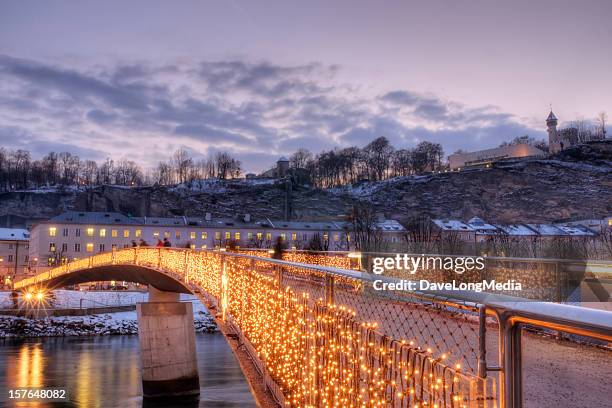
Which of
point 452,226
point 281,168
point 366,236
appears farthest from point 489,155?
point 366,236

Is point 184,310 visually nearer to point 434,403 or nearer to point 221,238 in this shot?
point 434,403

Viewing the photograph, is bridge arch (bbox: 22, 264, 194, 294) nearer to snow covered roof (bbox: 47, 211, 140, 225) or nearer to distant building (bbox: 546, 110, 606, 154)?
snow covered roof (bbox: 47, 211, 140, 225)

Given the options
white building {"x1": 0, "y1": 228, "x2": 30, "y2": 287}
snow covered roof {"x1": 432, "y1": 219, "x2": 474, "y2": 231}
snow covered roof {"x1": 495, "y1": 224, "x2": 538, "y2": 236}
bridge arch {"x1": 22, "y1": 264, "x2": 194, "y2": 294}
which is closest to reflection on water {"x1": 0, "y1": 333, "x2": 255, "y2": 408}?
bridge arch {"x1": 22, "y1": 264, "x2": 194, "y2": 294}

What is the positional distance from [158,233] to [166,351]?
62097 mm

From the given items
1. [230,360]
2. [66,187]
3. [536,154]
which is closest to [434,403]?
[230,360]

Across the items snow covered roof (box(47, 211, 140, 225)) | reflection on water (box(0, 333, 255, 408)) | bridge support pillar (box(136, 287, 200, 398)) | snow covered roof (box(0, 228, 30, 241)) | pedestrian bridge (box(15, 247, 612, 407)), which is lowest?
reflection on water (box(0, 333, 255, 408))

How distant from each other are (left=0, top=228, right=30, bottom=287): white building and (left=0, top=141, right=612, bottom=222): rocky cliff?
26.1 m

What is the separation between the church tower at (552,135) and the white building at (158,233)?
89.3 m

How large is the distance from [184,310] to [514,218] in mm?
103649

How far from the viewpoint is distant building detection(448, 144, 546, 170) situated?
15975cm

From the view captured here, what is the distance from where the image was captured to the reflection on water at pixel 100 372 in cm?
2617

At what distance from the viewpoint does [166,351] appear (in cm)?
2623

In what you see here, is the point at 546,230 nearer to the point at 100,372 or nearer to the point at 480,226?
the point at 480,226

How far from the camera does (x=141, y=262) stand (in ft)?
79.9
